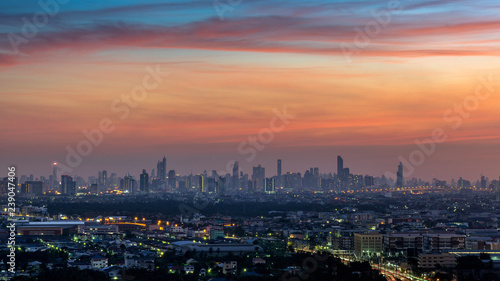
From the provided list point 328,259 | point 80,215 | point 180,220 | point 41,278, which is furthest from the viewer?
point 80,215

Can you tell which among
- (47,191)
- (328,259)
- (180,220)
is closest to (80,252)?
(328,259)

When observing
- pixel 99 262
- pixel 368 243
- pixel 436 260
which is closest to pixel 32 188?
pixel 368 243

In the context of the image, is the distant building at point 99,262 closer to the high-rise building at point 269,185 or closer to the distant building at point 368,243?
the distant building at point 368,243

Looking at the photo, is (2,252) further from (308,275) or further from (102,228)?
(102,228)

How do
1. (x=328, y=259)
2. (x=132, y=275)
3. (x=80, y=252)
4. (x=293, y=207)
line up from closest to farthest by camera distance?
1. (x=132, y=275)
2. (x=328, y=259)
3. (x=80, y=252)
4. (x=293, y=207)

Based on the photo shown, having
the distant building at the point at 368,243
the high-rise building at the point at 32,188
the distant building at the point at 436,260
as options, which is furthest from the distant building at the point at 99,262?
the high-rise building at the point at 32,188

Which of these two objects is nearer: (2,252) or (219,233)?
(2,252)

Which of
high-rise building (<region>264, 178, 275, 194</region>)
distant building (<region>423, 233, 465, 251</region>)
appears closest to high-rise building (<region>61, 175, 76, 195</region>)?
high-rise building (<region>264, 178, 275, 194</region>)

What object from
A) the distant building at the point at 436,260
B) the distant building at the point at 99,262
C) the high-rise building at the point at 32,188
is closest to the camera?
the distant building at the point at 436,260
